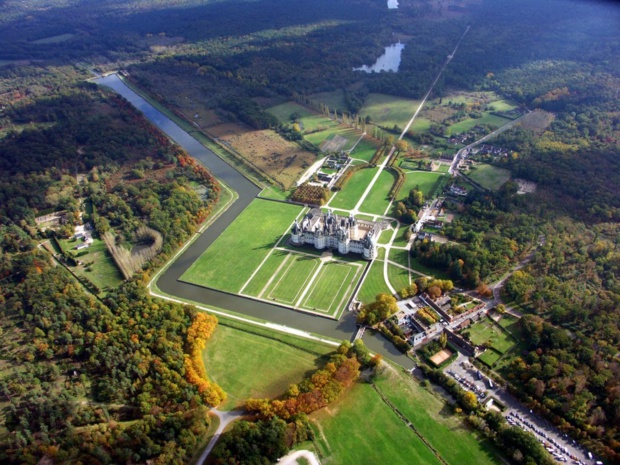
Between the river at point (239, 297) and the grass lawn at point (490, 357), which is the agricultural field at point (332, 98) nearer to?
the river at point (239, 297)

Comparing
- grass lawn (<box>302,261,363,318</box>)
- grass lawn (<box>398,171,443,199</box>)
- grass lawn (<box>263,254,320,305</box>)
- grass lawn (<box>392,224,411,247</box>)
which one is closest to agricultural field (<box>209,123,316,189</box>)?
grass lawn (<box>398,171,443,199</box>)

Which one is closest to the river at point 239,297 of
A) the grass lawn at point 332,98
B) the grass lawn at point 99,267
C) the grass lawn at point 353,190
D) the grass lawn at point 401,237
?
the grass lawn at point 99,267

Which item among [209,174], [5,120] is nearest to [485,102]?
[209,174]

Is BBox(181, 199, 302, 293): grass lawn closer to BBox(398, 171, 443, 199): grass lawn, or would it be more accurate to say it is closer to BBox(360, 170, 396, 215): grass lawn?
BBox(360, 170, 396, 215): grass lawn

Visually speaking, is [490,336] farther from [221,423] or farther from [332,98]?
[332,98]

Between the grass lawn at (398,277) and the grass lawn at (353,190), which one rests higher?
the grass lawn at (353,190)

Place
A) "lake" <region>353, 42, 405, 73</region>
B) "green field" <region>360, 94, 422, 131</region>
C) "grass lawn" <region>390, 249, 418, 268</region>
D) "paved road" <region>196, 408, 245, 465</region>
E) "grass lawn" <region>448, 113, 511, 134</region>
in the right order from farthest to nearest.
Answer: "lake" <region>353, 42, 405, 73</region>
"green field" <region>360, 94, 422, 131</region>
"grass lawn" <region>448, 113, 511, 134</region>
"grass lawn" <region>390, 249, 418, 268</region>
"paved road" <region>196, 408, 245, 465</region>

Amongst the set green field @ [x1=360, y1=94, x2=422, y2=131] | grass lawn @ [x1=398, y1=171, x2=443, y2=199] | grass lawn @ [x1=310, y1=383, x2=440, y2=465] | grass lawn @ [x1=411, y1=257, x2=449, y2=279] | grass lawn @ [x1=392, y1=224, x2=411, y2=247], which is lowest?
grass lawn @ [x1=310, y1=383, x2=440, y2=465]
